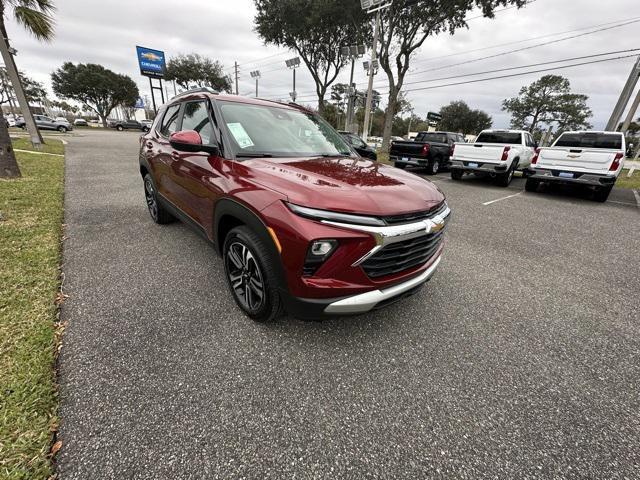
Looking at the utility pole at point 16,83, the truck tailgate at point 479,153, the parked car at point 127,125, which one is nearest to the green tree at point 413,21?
the truck tailgate at point 479,153

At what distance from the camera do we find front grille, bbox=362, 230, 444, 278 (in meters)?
1.80

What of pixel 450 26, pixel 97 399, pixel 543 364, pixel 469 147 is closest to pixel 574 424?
pixel 543 364

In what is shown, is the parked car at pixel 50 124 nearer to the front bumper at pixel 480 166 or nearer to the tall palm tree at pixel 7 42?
the tall palm tree at pixel 7 42

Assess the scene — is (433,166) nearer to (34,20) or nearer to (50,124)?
(34,20)

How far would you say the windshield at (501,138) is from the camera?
10586 millimetres

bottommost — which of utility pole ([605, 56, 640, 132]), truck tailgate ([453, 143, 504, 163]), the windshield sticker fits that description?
truck tailgate ([453, 143, 504, 163])

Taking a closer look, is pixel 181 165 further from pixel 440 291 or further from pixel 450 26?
pixel 450 26

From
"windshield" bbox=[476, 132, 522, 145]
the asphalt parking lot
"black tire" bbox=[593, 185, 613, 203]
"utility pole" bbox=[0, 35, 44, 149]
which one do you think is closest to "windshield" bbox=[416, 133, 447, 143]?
"windshield" bbox=[476, 132, 522, 145]

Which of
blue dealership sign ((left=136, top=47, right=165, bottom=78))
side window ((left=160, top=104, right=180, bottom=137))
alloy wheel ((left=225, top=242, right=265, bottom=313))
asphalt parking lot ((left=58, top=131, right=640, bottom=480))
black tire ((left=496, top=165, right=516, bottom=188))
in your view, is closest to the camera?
asphalt parking lot ((left=58, top=131, right=640, bottom=480))

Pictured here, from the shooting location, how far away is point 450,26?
1623 centimetres

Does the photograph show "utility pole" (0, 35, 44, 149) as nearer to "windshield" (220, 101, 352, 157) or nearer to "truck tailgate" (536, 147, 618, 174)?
"windshield" (220, 101, 352, 157)

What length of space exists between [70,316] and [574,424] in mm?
3606

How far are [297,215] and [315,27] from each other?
2199 centimetres

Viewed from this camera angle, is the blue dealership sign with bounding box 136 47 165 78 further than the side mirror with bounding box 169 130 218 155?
Yes
